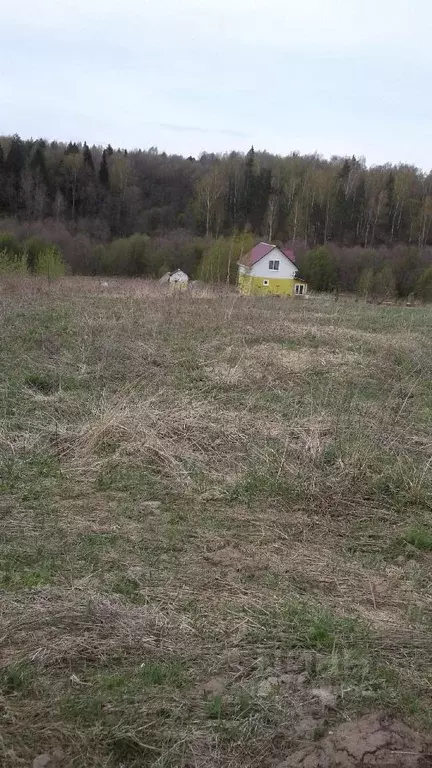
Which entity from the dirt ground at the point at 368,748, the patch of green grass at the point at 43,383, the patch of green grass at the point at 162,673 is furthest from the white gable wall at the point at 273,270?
the dirt ground at the point at 368,748

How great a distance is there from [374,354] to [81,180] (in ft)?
161

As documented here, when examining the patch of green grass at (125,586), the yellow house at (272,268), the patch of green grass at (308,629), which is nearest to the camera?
the patch of green grass at (308,629)

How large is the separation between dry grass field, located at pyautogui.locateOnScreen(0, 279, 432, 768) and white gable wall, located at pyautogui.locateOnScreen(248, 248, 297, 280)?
84.0ft

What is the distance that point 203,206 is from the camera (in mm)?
52188

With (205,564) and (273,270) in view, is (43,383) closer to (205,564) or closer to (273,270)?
(205,564)

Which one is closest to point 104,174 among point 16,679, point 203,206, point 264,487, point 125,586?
point 203,206

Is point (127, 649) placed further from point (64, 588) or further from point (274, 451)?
point (274, 451)

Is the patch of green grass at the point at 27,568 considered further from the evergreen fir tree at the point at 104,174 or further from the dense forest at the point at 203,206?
the evergreen fir tree at the point at 104,174

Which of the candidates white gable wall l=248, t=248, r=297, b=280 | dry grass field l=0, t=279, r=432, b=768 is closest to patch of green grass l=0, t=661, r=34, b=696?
dry grass field l=0, t=279, r=432, b=768

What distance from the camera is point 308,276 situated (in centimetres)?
3778

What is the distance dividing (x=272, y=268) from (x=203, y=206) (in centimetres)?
2186

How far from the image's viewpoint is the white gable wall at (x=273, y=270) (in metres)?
32.4

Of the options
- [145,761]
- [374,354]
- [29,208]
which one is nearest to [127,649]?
[145,761]

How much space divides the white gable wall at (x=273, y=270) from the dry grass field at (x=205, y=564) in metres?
25.6
